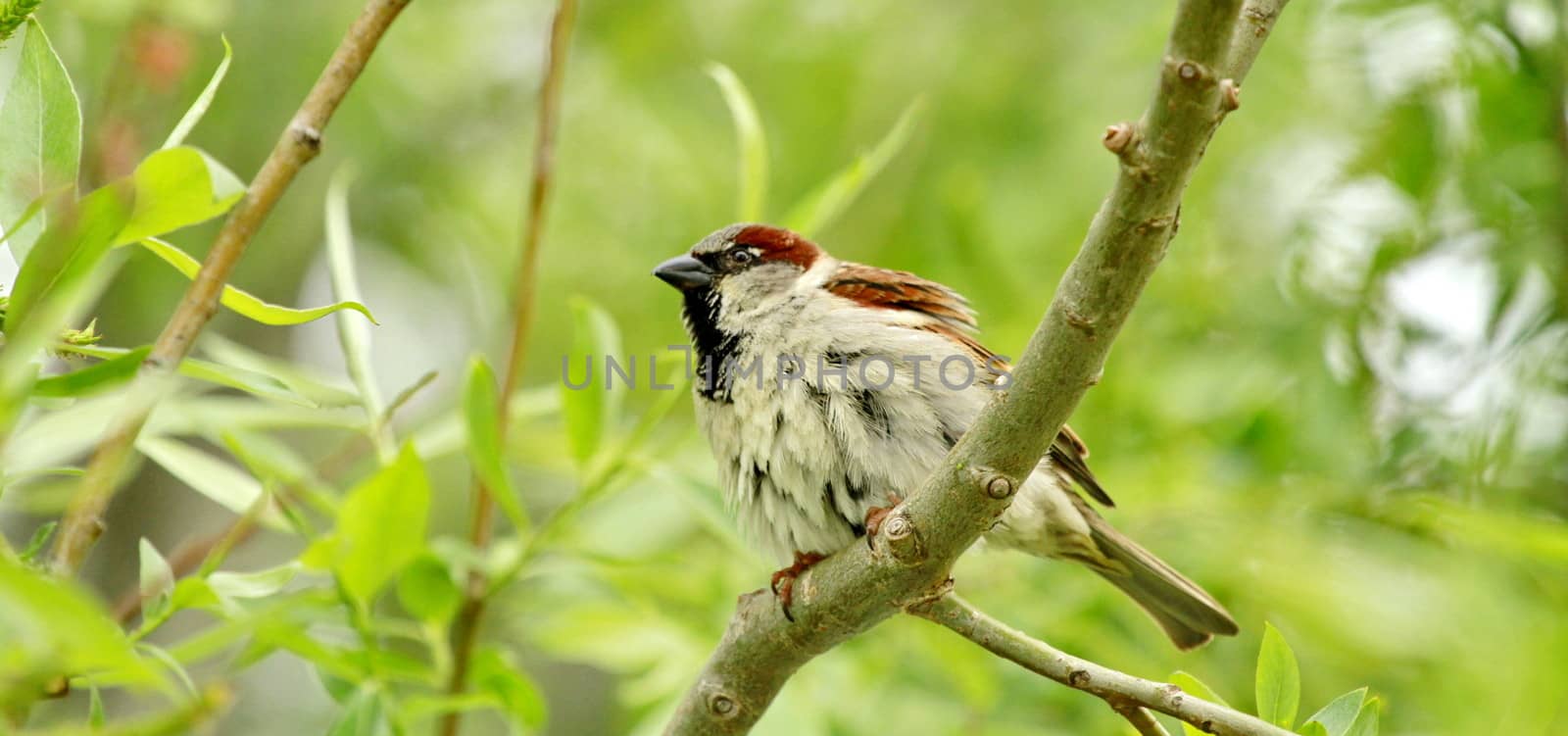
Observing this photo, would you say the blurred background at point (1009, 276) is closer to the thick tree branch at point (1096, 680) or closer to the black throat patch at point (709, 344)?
the black throat patch at point (709, 344)

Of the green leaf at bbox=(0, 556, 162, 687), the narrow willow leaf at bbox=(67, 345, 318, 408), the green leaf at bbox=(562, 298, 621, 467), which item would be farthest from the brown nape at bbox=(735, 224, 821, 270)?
the green leaf at bbox=(0, 556, 162, 687)

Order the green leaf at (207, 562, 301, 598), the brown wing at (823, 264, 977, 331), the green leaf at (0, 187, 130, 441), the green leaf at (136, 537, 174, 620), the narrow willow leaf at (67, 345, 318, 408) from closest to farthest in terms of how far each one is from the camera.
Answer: the green leaf at (0, 187, 130, 441) < the narrow willow leaf at (67, 345, 318, 408) < the green leaf at (136, 537, 174, 620) < the green leaf at (207, 562, 301, 598) < the brown wing at (823, 264, 977, 331)

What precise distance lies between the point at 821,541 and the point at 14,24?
5.37 feet

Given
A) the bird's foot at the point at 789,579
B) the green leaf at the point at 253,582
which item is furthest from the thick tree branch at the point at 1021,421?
the green leaf at the point at 253,582

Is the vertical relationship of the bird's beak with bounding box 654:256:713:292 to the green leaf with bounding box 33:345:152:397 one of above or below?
above

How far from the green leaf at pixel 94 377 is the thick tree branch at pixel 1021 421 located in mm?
888

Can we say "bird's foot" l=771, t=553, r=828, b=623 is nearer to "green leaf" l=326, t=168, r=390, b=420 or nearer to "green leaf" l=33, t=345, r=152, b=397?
"green leaf" l=326, t=168, r=390, b=420

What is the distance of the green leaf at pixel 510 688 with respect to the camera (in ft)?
7.23

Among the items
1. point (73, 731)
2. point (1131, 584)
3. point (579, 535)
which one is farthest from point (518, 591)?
point (73, 731)

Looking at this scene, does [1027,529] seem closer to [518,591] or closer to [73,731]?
[518,591]

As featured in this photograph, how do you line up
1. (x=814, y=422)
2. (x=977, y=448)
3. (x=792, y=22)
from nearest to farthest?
(x=977, y=448)
(x=814, y=422)
(x=792, y=22)

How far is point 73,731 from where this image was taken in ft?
3.55

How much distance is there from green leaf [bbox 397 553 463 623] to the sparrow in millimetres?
559

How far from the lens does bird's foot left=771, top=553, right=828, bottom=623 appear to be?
6.37 feet
